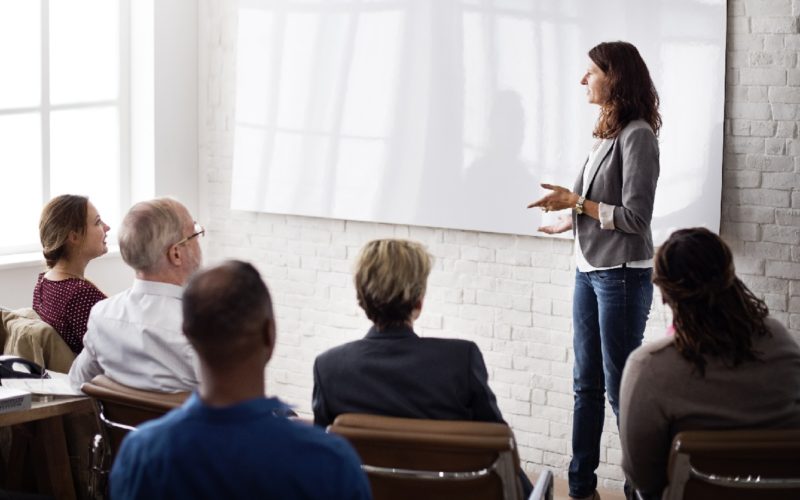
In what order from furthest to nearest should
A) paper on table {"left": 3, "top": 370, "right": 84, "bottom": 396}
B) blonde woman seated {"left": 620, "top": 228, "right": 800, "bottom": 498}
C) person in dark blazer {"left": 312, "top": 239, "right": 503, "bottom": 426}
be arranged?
paper on table {"left": 3, "top": 370, "right": 84, "bottom": 396} < person in dark blazer {"left": 312, "top": 239, "right": 503, "bottom": 426} < blonde woman seated {"left": 620, "top": 228, "right": 800, "bottom": 498}

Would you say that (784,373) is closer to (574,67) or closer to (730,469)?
(730,469)

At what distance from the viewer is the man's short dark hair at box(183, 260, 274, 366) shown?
1812 millimetres

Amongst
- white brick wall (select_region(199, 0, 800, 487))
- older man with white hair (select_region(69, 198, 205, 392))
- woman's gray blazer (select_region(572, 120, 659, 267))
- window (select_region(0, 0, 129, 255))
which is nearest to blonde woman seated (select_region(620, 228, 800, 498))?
older man with white hair (select_region(69, 198, 205, 392))

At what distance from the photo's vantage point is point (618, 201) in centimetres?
406

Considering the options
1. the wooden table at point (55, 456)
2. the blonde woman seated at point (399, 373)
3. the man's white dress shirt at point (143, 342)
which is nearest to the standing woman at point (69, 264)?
the wooden table at point (55, 456)

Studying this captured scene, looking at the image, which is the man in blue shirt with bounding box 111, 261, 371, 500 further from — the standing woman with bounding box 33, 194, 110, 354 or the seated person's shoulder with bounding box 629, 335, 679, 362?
the standing woman with bounding box 33, 194, 110, 354

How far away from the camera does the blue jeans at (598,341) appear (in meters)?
4.05

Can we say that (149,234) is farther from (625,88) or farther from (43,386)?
(625,88)

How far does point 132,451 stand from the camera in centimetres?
180

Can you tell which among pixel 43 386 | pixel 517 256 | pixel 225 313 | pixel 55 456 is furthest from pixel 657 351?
pixel 517 256

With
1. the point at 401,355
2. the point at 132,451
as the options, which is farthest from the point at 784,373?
the point at 132,451

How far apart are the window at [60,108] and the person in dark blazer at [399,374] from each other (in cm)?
348

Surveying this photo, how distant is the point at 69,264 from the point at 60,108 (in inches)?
87.0

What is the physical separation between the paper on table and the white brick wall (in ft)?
7.65
